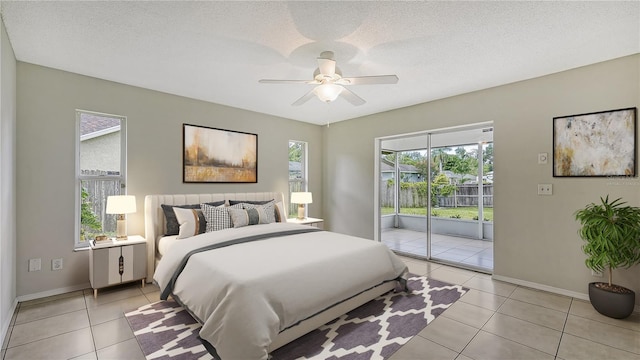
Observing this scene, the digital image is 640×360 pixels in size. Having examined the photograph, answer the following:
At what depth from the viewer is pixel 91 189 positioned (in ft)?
11.4

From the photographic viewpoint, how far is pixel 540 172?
11.1 ft

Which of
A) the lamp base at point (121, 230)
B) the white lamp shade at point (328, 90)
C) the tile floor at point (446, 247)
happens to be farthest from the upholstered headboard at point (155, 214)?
the tile floor at point (446, 247)

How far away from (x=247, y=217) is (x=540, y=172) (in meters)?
3.75

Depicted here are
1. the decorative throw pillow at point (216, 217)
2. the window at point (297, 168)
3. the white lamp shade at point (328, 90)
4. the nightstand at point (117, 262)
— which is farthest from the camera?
the window at point (297, 168)

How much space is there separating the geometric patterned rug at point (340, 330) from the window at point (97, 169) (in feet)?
4.62

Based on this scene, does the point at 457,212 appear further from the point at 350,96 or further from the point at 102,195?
the point at 102,195

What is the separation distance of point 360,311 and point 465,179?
281 cm

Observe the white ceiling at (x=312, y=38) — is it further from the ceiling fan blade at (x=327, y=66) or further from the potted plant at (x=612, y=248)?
A: the potted plant at (x=612, y=248)

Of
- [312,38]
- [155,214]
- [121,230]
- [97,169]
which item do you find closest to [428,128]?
[312,38]

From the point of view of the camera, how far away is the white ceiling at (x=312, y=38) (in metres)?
2.10

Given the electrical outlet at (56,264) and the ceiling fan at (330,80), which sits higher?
the ceiling fan at (330,80)

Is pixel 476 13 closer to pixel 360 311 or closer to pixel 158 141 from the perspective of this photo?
pixel 360 311

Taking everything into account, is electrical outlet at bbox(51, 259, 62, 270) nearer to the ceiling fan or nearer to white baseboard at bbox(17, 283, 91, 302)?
white baseboard at bbox(17, 283, 91, 302)

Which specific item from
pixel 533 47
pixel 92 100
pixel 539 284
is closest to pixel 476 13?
pixel 533 47
